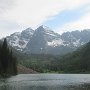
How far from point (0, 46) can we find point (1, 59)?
8.73 meters

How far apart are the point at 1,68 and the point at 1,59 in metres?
6.08

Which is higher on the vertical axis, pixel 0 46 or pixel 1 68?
pixel 0 46

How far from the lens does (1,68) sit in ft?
655

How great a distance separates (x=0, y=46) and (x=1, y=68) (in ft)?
48.6

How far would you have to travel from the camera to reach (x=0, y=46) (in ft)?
652

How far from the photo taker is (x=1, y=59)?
199m
